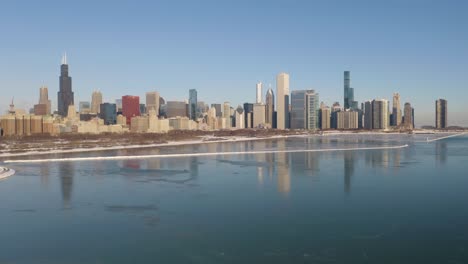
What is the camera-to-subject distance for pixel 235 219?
12.8m

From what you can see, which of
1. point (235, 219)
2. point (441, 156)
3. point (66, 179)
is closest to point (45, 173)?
point (66, 179)

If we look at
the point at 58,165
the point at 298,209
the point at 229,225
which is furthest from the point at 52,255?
the point at 58,165

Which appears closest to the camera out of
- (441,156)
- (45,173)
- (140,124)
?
(45,173)

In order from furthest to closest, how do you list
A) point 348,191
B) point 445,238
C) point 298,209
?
point 348,191, point 298,209, point 445,238

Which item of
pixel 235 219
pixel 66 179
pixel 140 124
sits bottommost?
pixel 235 219

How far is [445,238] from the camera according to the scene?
10664mm

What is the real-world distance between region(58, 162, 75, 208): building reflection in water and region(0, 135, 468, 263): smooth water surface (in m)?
0.06

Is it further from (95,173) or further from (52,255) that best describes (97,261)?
(95,173)

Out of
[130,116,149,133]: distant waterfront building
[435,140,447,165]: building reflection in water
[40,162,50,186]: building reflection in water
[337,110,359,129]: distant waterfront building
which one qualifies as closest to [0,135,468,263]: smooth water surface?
[40,162,50,186]: building reflection in water

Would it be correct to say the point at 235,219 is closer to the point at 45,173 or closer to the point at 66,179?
the point at 66,179

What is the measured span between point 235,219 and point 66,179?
13.2 m

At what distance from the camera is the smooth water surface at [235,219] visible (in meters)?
9.52

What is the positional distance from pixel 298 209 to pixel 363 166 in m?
15.9

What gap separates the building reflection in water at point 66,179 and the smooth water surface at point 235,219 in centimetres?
6
